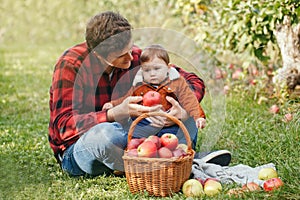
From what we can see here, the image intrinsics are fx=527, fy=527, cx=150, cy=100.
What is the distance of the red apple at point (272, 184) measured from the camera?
8.45 feet

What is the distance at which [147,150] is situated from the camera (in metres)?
2.65

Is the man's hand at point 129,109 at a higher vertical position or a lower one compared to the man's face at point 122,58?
lower

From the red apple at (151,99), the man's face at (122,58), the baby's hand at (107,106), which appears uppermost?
the man's face at (122,58)

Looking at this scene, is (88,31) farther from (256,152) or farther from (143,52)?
(256,152)

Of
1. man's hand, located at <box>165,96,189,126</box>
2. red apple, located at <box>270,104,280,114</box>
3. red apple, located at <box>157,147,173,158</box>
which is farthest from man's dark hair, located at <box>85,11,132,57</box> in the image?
red apple, located at <box>270,104,280,114</box>

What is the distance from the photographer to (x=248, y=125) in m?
3.97

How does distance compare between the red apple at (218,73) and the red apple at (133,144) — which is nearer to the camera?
the red apple at (133,144)

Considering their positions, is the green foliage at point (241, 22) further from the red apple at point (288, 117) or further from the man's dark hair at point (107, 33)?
the man's dark hair at point (107, 33)

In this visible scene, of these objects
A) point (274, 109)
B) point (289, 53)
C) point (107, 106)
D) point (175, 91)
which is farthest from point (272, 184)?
point (289, 53)

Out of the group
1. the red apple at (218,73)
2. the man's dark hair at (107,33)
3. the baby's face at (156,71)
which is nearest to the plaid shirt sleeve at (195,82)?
the baby's face at (156,71)

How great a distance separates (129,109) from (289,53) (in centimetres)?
204

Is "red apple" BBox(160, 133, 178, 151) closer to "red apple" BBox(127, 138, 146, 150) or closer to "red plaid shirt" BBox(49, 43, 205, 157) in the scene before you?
"red apple" BBox(127, 138, 146, 150)

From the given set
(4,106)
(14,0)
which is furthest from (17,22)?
(4,106)

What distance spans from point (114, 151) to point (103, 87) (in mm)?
440
